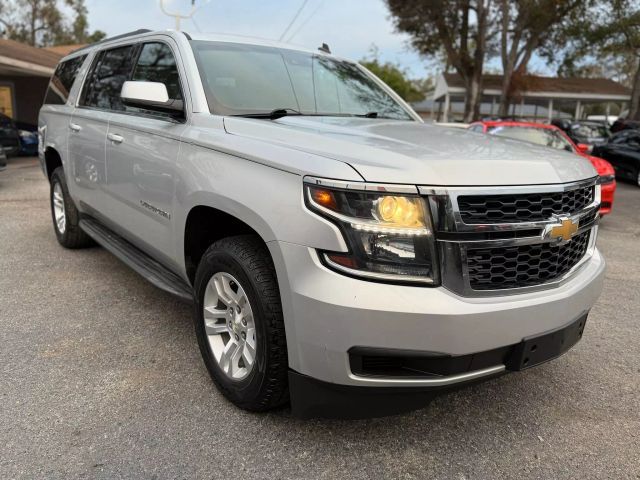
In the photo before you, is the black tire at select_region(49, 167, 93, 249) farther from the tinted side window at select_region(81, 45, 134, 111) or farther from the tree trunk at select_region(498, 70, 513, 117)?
the tree trunk at select_region(498, 70, 513, 117)

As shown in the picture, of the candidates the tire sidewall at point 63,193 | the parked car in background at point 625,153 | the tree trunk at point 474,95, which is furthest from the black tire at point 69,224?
the tree trunk at point 474,95

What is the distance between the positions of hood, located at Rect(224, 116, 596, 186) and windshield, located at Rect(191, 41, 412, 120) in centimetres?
35

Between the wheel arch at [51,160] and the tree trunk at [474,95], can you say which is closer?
the wheel arch at [51,160]

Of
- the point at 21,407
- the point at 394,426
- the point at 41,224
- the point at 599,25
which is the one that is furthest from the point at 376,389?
the point at 599,25

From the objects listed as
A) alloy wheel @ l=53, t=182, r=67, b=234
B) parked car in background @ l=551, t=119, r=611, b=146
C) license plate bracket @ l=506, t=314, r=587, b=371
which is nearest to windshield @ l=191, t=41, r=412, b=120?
license plate bracket @ l=506, t=314, r=587, b=371

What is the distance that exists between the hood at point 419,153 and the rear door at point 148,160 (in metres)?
0.54

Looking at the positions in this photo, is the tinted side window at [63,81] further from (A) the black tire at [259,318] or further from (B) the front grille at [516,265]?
(B) the front grille at [516,265]

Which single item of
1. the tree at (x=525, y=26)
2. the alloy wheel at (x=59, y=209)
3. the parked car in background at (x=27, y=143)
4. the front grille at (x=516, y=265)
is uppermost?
the tree at (x=525, y=26)

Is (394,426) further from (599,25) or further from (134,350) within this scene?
(599,25)

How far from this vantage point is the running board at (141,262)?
10.7 ft

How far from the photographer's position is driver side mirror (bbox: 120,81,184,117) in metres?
2.96

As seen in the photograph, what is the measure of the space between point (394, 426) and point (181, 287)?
1.49 metres

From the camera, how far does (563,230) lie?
7.69 ft

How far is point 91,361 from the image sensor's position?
3236 millimetres
